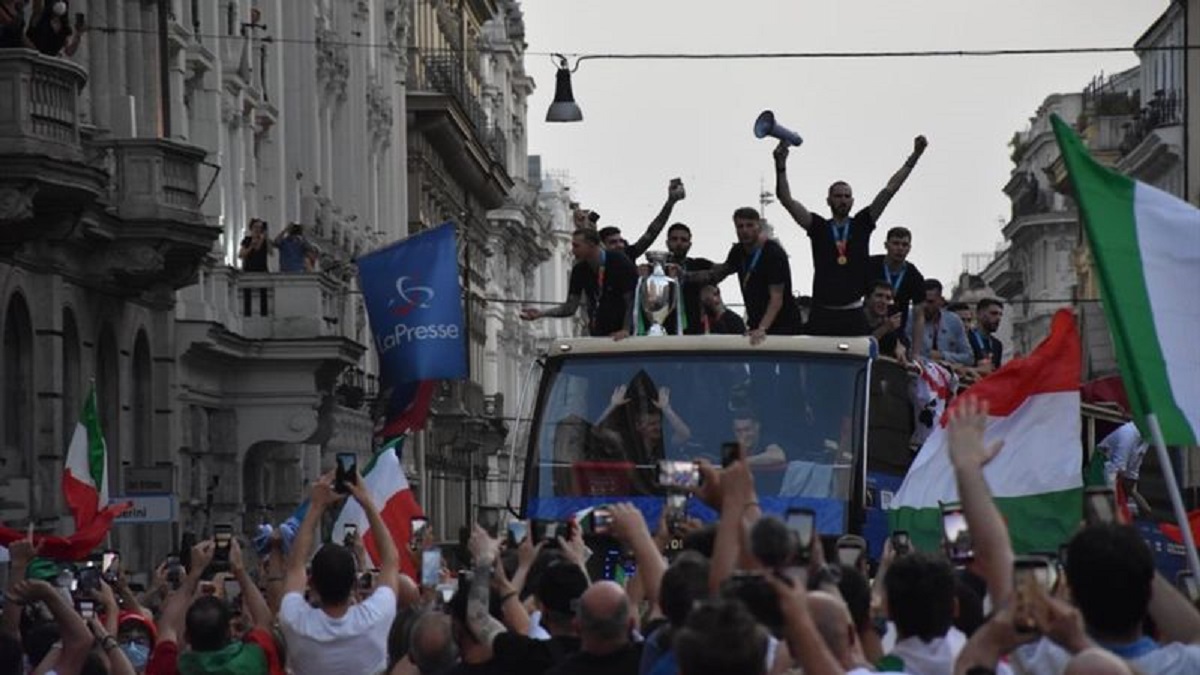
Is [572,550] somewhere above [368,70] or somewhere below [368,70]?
below

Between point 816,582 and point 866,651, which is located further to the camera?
point 866,651

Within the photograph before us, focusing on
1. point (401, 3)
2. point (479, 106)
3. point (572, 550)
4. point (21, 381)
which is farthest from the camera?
point (479, 106)

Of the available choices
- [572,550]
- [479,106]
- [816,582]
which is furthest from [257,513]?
[479,106]

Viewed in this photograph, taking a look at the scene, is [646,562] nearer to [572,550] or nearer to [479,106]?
[572,550]

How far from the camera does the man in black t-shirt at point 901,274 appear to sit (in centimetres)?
2381

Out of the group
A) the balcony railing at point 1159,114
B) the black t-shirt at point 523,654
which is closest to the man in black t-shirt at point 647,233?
the black t-shirt at point 523,654

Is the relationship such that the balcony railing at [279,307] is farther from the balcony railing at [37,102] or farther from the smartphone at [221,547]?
the smartphone at [221,547]

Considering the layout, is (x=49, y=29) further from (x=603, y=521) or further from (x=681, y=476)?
(x=681, y=476)

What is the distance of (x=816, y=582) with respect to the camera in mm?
9570

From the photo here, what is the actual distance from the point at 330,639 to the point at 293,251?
1455 inches

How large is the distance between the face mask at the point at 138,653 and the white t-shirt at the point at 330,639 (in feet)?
8.73

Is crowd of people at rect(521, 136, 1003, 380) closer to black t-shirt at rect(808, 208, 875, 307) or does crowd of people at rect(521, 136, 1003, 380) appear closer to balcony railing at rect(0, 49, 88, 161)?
black t-shirt at rect(808, 208, 875, 307)

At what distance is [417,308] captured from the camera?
3123 centimetres

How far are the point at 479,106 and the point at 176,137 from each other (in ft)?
186
